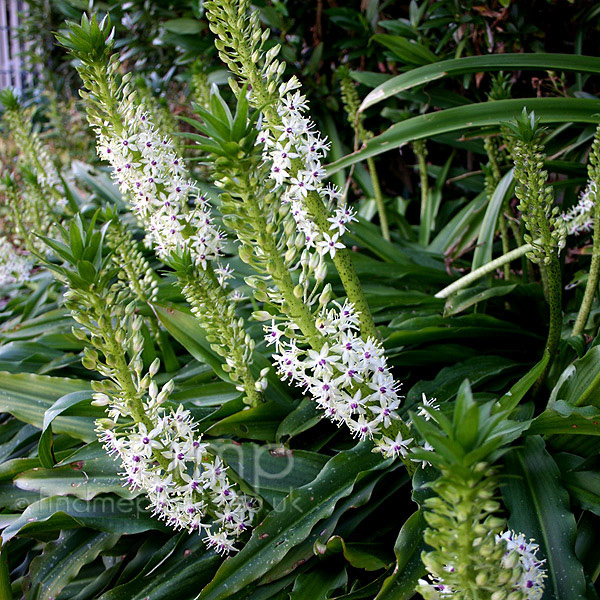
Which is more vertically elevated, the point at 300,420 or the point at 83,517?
the point at 300,420

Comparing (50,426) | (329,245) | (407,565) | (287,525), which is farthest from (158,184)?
(407,565)

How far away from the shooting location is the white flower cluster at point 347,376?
4.89 ft

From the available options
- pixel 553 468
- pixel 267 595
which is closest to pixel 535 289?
pixel 553 468

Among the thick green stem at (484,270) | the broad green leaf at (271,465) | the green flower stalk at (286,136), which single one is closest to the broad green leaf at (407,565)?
the broad green leaf at (271,465)

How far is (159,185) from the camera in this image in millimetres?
2016

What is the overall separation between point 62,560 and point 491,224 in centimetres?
241

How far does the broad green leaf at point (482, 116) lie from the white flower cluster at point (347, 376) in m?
1.28

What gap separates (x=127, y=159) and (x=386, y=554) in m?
1.54

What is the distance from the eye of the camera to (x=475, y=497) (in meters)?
1.08

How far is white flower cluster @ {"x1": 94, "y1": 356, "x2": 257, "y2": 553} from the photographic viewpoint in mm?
1628

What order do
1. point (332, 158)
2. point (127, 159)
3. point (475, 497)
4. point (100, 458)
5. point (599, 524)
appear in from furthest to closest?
point (332, 158), point (100, 458), point (127, 159), point (599, 524), point (475, 497)

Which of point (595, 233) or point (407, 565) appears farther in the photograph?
point (595, 233)

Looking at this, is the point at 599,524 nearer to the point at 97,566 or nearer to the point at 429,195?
the point at 97,566

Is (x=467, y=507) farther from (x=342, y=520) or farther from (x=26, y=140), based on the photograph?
(x=26, y=140)
